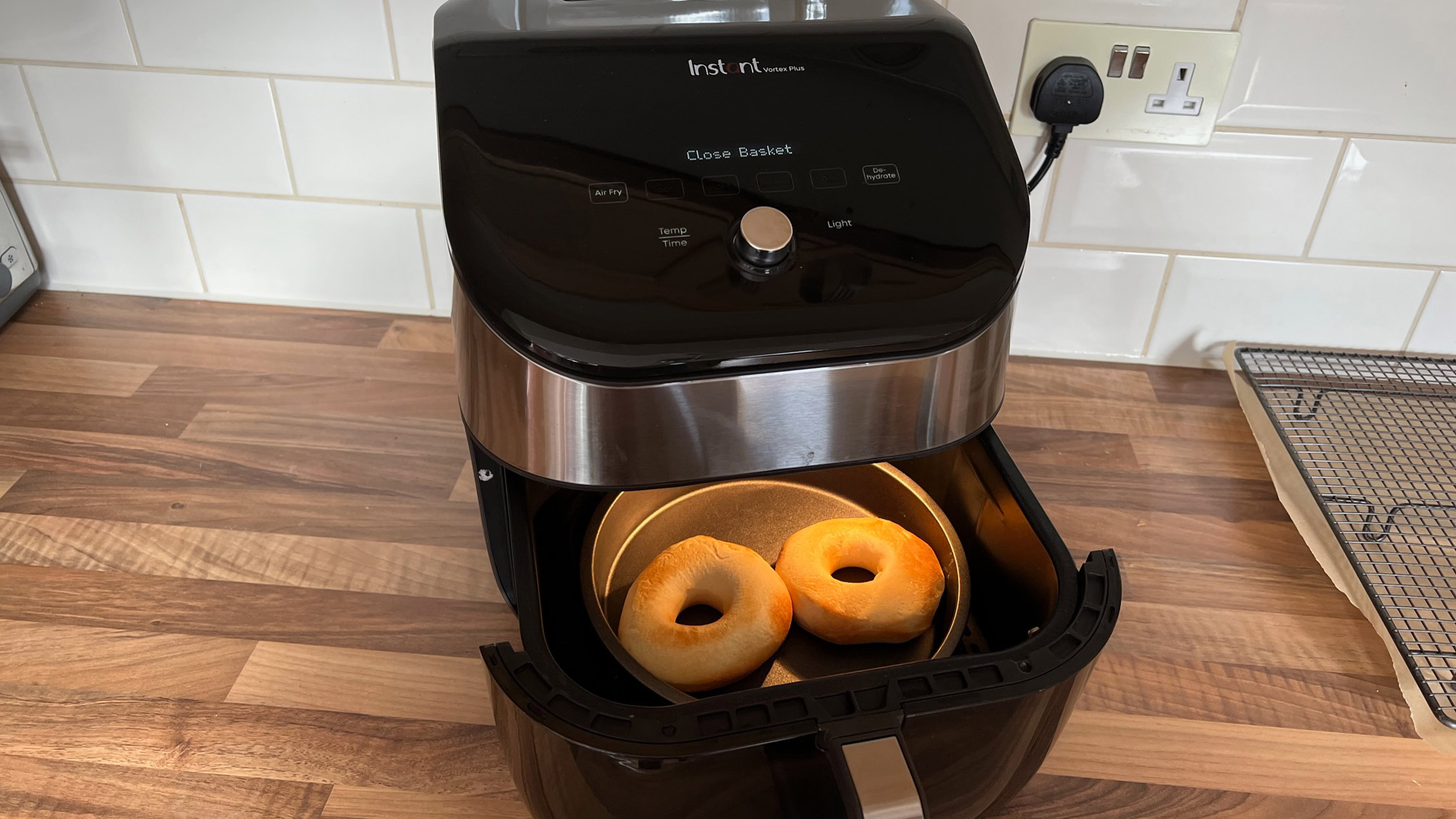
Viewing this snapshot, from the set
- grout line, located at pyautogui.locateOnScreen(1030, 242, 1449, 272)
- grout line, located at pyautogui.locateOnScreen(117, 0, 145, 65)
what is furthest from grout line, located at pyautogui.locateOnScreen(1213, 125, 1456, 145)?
grout line, located at pyautogui.locateOnScreen(117, 0, 145, 65)

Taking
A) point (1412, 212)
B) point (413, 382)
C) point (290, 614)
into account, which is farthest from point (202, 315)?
point (1412, 212)

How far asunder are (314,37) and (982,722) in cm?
76

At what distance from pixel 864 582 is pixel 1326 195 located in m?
0.61

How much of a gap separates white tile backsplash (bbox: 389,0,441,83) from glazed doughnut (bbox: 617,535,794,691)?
502 millimetres

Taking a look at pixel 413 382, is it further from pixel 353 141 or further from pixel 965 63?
pixel 965 63

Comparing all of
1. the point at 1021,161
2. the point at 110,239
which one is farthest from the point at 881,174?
the point at 110,239

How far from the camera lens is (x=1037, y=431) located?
826 millimetres

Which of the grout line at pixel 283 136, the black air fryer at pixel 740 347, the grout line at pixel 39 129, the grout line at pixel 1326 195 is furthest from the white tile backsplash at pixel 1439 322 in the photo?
the grout line at pixel 39 129

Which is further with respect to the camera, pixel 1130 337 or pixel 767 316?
pixel 1130 337

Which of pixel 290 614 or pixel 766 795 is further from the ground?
pixel 766 795

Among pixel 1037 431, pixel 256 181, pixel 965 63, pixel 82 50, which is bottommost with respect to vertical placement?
pixel 1037 431

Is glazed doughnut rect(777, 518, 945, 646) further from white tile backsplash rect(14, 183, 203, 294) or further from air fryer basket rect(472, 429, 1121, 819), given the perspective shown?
white tile backsplash rect(14, 183, 203, 294)

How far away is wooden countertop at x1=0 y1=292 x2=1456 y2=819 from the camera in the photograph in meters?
0.54

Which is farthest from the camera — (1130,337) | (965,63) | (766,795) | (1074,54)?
(1130,337)
